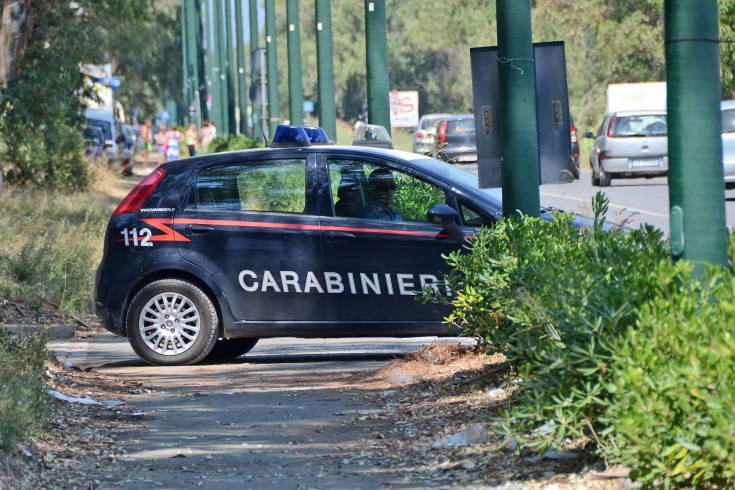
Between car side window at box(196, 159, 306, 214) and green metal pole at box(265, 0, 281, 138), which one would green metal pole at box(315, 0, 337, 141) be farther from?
car side window at box(196, 159, 306, 214)

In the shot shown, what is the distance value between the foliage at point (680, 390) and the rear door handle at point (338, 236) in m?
5.53

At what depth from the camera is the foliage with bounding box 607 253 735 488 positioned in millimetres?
4785

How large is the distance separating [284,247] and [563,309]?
189 inches

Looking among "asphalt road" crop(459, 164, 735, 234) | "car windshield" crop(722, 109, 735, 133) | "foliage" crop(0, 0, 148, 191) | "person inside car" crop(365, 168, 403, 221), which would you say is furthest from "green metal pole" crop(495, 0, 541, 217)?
"car windshield" crop(722, 109, 735, 133)

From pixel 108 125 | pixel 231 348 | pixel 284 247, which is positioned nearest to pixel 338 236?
pixel 284 247

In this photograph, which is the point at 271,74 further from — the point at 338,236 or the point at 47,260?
the point at 338,236

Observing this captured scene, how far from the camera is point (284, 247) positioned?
10.8 meters

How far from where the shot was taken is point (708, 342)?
16.2ft

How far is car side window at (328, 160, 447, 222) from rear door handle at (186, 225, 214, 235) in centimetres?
95

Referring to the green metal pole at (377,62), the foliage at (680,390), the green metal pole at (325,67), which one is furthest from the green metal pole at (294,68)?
the foliage at (680,390)

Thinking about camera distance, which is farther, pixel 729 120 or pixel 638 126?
pixel 638 126

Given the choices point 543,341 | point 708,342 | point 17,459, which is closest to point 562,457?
point 543,341

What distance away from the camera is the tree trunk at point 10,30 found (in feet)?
76.7

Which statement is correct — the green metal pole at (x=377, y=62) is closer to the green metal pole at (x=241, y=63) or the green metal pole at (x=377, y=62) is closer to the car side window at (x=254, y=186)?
the car side window at (x=254, y=186)
